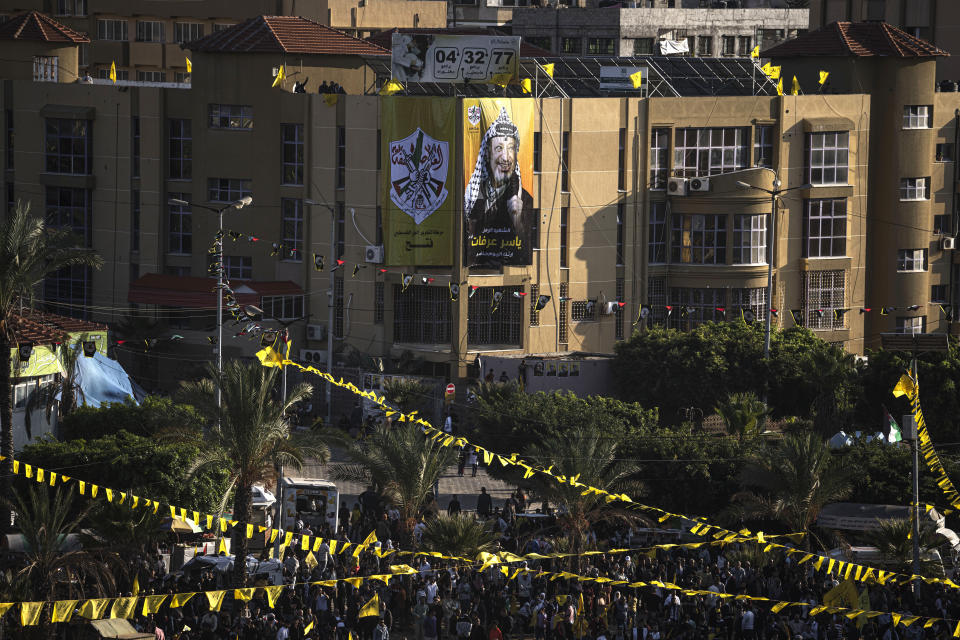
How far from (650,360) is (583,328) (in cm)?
709

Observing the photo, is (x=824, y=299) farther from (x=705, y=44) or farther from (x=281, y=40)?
(x=705, y=44)

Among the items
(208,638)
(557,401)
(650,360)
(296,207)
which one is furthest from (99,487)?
(296,207)

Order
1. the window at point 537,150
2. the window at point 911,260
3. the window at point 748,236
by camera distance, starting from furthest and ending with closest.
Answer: the window at point 911,260 < the window at point 748,236 < the window at point 537,150

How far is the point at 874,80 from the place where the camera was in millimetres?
78750

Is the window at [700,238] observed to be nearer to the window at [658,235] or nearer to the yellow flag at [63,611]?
the window at [658,235]

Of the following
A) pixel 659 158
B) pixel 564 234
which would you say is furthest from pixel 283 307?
pixel 659 158

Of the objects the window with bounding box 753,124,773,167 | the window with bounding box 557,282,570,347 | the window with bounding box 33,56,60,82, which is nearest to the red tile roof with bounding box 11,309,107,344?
the window with bounding box 557,282,570,347

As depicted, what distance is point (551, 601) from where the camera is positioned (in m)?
44.0

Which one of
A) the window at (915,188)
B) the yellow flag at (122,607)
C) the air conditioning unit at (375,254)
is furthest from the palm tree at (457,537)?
the window at (915,188)

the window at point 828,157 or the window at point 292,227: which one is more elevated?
the window at point 828,157

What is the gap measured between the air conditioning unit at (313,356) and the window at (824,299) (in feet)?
61.5

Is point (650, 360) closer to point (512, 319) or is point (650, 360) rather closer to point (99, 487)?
point (512, 319)

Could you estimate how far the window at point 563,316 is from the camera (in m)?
73.2

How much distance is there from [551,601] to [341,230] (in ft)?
105
